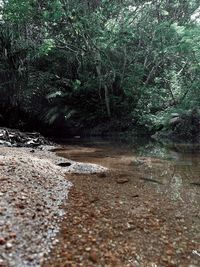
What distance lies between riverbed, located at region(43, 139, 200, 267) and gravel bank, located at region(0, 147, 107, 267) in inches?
6.0

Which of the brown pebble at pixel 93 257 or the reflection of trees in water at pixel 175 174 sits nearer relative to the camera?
the brown pebble at pixel 93 257

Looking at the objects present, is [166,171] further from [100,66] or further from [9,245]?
[100,66]

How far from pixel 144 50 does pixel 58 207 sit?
17.6m

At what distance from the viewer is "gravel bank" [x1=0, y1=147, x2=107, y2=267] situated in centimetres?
301

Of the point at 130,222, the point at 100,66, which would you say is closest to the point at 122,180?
the point at 130,222

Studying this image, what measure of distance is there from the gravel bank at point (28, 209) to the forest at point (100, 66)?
41.6 ft

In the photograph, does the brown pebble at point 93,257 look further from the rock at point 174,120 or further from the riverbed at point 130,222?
the rock at point 174,120

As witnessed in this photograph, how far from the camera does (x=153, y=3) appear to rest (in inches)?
765

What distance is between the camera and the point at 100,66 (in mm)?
19859

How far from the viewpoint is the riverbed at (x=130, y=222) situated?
10.3ft

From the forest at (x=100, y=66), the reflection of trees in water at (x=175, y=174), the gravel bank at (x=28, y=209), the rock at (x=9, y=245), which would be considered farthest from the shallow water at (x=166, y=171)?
the forest at (x=100, y=66)

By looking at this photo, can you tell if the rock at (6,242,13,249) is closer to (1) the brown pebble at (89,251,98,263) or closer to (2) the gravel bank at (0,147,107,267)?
(2) the gravel bank at (0,147,107,267)

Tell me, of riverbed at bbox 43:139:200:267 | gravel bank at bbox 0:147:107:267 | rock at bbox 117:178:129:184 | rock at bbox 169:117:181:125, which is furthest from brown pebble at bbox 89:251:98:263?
rock at bbox 169:117:181:125

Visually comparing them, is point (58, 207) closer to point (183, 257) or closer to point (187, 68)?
point (183, 257)
